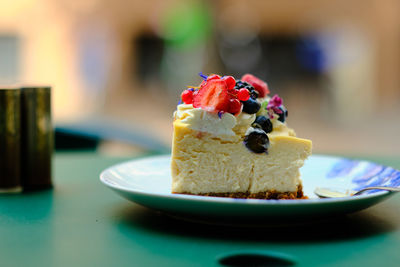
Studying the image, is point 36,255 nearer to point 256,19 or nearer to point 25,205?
point 25,205

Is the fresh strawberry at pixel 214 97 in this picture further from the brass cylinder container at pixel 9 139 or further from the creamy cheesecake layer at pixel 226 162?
the brass cylinder container at pixel 9 139

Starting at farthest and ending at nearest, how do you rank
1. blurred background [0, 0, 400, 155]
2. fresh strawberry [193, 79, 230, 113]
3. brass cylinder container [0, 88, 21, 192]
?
blurred background [0, 0, 400, 155] → brass cylinder container [0, 88, 21, 192] → fresh strawberry [193, 79, 230, 113]

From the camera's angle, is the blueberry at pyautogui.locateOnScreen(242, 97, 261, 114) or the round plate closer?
the round plate

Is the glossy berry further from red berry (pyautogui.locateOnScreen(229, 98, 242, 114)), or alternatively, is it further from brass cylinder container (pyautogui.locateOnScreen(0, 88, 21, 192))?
brass cylinder container (pyautogui.locateOnScreen(0, 88, 21, 192))

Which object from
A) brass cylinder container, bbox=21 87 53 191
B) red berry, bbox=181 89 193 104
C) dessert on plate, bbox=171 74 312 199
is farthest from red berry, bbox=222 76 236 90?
brass cylinder container, bbox=21 87 53 191

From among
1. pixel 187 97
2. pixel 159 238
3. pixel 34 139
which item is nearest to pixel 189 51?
pixel 34 139

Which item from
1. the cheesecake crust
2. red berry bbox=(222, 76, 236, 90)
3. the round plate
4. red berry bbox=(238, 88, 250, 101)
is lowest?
the cheesecake crust

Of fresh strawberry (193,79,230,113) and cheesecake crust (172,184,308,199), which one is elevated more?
fresh strawberry (193,79,230,113)

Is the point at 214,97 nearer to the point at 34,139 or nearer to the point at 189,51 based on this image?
the point at 34,139

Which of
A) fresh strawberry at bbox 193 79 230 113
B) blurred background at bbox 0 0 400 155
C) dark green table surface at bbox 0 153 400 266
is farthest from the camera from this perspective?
blurred background at bbox 0 0 400 155
